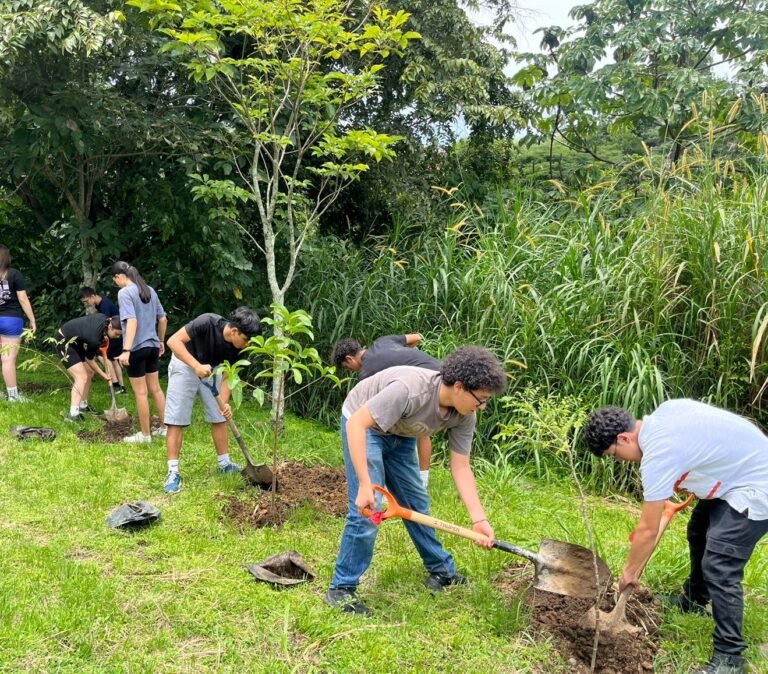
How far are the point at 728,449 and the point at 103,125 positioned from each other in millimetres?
6331

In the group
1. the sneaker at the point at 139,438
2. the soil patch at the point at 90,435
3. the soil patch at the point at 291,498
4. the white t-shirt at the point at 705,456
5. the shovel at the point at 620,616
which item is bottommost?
the soil patch at the point at 90,435

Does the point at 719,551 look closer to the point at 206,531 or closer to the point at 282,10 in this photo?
the point at 206,531

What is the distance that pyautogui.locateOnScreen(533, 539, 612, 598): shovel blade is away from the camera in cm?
300

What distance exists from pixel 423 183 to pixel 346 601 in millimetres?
6610

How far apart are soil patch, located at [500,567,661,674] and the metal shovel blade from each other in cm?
11

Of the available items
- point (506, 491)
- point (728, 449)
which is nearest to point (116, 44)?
point (506, 491)

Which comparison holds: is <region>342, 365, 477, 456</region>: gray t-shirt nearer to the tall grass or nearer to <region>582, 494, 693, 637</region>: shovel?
<region>582, 494, 693, 637</region>: shovel

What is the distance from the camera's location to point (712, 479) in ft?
8.72

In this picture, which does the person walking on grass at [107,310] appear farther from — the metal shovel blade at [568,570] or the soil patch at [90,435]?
the metal shovel blade at [568,570]

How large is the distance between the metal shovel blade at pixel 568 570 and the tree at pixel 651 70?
556cm

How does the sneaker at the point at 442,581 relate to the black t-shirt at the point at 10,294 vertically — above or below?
below

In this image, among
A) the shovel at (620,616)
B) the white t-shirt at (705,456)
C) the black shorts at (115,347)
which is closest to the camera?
the white t-shirt at (705,456)

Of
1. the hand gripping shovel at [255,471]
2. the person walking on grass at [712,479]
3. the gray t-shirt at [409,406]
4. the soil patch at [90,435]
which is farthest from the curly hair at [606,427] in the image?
the soil patch at [90,435]

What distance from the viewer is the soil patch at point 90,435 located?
220 inches
